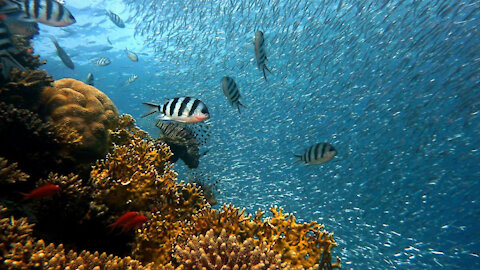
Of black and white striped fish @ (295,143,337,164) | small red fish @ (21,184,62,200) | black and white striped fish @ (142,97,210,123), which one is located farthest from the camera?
black and white striped fish @ (295,143,337,164)

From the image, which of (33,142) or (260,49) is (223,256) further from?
(260,49)

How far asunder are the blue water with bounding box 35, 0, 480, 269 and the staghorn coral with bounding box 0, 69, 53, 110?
7.33m

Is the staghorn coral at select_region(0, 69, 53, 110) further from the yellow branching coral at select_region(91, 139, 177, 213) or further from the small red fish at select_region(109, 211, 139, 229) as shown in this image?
the small red fish at select_region(109, 211, 139, 229)

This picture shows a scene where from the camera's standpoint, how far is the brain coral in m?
4.22

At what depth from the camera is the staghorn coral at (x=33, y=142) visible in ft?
11.7

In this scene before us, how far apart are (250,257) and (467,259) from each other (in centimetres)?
2715

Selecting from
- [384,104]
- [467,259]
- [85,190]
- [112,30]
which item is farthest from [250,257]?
[112,30]

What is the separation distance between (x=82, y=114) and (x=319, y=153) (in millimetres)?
4675

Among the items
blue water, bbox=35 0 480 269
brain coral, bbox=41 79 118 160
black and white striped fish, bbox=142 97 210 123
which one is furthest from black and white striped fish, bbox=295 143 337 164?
blue water, bbox=35 0 480 269

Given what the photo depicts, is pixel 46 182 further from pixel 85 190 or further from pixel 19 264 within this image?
pixel 19 264

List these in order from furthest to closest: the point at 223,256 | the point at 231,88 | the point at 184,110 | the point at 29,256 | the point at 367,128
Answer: the point at 367,128 → the point at 231,88 → the point at 184,110 → the point at 223,256 → the point at 29,256

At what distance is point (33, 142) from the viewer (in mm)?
3746

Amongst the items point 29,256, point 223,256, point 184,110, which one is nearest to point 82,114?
point 184,110

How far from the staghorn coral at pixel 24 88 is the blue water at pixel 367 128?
24.1ft
